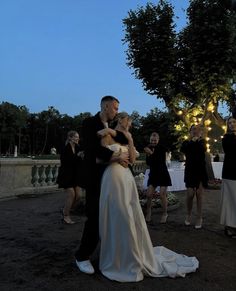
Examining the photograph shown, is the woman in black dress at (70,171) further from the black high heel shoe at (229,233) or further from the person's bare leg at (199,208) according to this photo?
the black high heel shoe at (229,233)

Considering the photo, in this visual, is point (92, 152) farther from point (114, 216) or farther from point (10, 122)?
point (10, 122)

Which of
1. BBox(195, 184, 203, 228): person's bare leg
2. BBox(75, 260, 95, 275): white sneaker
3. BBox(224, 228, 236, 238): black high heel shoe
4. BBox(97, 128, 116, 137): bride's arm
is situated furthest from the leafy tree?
BBox(75, 260, 95, 275): white sneaker

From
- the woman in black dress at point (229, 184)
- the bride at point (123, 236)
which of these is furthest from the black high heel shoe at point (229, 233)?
the bride at point (123, 236)

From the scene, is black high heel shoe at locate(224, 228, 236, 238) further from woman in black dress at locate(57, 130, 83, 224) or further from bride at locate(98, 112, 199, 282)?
woman in black dress at locate(57, 130, 83, 224)

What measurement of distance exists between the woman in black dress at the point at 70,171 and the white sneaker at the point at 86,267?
11.2 ft

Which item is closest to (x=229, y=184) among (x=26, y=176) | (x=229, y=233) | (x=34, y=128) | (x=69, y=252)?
(x=229, y=233)

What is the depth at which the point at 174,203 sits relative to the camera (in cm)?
1162

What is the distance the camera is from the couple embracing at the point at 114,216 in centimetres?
492

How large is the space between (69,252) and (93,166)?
150 centimetres

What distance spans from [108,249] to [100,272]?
0.30 meters

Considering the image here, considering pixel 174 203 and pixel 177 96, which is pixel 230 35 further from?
pixel 174 203

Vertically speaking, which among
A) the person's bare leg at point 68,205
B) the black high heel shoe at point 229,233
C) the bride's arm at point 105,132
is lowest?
the black high heel shoe at point 229,233

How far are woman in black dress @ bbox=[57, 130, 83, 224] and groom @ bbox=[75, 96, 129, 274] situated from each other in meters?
3.30

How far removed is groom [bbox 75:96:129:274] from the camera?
202 inches
